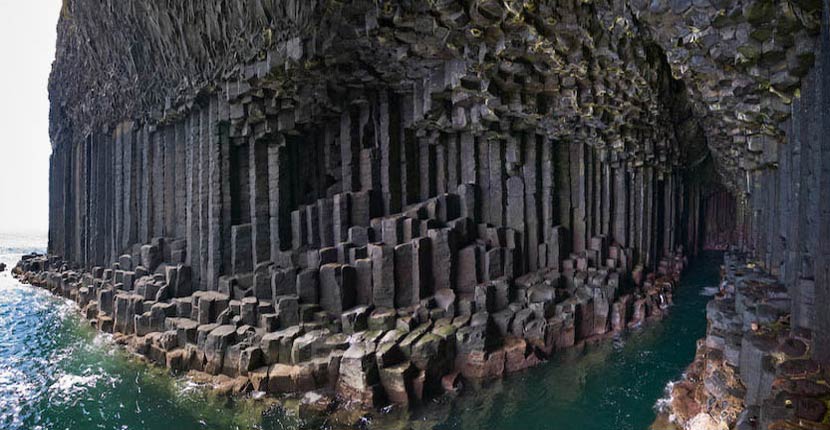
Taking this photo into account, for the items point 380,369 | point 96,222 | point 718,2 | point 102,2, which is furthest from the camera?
point 96,222

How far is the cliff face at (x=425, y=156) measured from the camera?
9.68 m

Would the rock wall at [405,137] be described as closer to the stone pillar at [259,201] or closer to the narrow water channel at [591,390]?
the stone pillar at [259,201]

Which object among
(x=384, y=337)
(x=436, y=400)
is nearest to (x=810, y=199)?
(x=436, y=400)

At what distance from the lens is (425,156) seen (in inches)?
605

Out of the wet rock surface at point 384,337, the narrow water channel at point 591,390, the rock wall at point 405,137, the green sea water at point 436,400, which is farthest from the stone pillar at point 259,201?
the narrow water channel at point 591,390

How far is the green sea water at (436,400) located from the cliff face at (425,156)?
1.17m

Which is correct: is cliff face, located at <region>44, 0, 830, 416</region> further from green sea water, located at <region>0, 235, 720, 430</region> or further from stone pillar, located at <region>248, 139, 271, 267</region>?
green sea water, located at <region>0, 235, 720, 430</region>

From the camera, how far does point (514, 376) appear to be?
9.74 m

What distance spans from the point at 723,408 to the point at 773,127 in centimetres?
442

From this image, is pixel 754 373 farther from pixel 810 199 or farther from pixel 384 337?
pixel 384 337

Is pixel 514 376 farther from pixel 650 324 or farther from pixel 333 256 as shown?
pixel 333 256

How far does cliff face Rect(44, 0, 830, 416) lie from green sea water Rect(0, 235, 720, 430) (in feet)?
3.84

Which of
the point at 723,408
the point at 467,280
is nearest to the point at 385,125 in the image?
the point at 467,280

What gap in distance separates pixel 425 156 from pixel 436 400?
8.71 meters
